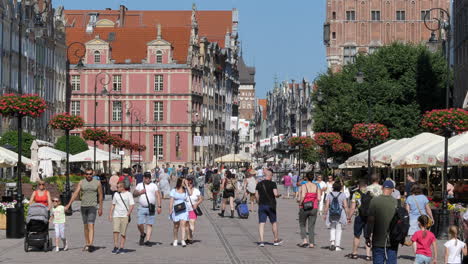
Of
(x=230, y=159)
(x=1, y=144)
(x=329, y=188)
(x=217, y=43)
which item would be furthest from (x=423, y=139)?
(x=217, y=43)

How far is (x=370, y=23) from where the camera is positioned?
98062mm

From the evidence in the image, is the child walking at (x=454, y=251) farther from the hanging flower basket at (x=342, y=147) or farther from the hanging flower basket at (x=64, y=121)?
the hanging flower basket at (x=342, y=147)

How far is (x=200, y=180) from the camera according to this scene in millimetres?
50781

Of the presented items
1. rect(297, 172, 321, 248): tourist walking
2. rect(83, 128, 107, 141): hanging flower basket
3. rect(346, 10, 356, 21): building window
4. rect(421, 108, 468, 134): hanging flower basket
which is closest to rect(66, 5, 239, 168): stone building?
rect(346, 10, 356, 21): building window

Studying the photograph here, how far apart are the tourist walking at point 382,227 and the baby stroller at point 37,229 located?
8.41 metres

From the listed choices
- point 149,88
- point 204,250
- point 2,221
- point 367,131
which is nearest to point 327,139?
point 367,131

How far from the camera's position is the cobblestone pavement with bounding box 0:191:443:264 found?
19.8 m

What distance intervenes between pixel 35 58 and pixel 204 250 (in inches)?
2359

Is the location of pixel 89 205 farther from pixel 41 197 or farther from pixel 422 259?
pixel 422 259

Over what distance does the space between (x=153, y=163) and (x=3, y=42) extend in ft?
139

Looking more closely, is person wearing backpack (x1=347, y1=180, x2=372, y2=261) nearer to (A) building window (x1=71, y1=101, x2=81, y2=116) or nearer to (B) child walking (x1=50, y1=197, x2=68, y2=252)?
(B) child walking (x1=50, y1=197, x2=68, y2=252)

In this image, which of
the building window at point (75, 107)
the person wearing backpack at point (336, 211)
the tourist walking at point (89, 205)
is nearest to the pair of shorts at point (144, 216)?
the tourist walking at point (89, 205)

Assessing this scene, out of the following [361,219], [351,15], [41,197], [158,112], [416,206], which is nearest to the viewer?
[361,219]

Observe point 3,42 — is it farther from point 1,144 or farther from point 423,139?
point 423,139
